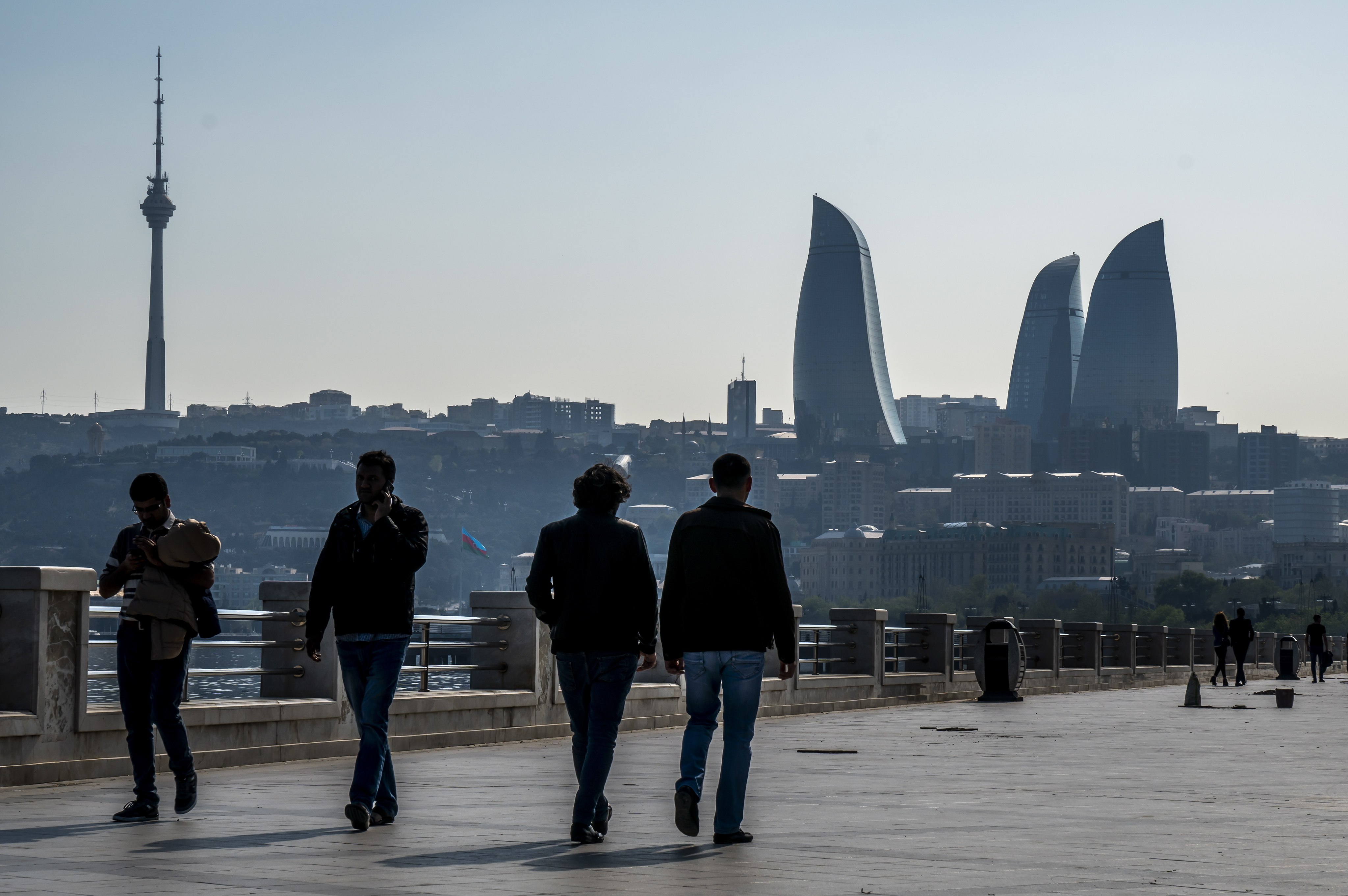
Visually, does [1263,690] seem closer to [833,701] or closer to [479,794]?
[833,701]

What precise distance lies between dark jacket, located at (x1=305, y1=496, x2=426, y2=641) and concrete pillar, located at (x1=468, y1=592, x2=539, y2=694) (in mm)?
6550

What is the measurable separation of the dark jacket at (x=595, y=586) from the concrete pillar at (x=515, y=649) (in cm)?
677

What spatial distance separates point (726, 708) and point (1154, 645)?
31.8 metres

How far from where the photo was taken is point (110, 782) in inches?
443

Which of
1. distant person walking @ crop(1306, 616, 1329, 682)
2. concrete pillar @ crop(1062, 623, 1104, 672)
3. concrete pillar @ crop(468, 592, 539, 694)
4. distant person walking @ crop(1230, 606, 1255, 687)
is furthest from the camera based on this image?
distant person walking @ crop(1306, 616, 1329, 682)

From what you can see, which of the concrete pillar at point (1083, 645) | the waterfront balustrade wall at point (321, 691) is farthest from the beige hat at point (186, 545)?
the concrete pillar at point (1083, 645)

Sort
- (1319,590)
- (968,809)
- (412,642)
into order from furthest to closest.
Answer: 1. (1319,590)
2. (412,642)
3. (968,809)

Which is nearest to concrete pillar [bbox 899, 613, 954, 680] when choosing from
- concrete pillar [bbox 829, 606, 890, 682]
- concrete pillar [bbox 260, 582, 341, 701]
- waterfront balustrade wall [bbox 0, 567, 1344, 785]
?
waterfront balustrade wall [bbox 0, 567, 1344, 785]

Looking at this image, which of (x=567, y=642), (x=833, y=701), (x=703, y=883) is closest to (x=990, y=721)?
(x=833, y=701)

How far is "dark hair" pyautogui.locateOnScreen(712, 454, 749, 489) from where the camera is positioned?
912cm

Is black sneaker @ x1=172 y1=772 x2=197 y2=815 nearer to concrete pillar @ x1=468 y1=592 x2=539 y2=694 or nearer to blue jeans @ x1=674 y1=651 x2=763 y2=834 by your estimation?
blue jeans @ x1=674 y1=651 x2=763 y2=834

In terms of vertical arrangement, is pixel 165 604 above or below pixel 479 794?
above

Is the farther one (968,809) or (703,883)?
(968,809)

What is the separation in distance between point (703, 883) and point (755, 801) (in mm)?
3208
